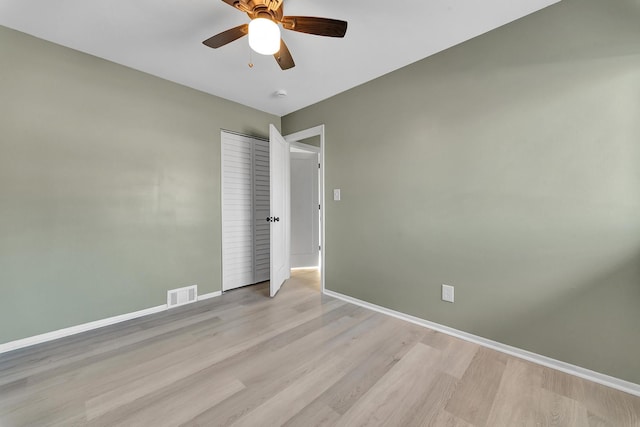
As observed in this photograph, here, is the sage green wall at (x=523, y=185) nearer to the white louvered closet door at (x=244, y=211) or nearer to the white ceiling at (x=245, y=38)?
the white ceiling at (x=245, y=38)

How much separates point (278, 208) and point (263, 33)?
2.04 metres

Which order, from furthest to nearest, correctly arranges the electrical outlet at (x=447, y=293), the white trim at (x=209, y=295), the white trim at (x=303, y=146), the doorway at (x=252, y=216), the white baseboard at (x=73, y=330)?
1. the white trim at (x=303, y=146)
2. the doorway at (x=252, y=216)
3. the white trim at (x=209, y=295)
4. the electrical outlet at (x=447, y=293)
5. the white baseboard at (x=73, y=330)

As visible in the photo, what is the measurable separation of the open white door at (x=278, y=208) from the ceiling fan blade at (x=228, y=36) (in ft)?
4.06

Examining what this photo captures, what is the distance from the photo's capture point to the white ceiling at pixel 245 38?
1685 mm

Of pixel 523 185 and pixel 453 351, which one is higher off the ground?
pixel 523 185

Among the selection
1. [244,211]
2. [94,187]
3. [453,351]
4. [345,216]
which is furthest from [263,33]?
[453,351]

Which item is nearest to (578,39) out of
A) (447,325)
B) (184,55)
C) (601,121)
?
(601,121)

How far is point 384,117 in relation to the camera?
2.57 meters

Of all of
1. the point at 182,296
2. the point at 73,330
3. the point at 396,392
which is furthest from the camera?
the point at 182,296

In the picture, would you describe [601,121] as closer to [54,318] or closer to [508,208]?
[508,208]

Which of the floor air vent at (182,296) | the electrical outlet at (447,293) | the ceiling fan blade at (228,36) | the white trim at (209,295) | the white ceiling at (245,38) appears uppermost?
the white ceiling at (245,38)

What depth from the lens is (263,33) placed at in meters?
1.39

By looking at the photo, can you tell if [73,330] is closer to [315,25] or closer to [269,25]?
[269,25]

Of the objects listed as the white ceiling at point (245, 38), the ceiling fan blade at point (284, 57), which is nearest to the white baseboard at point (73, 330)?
the white ceiling at point (245, 38)
